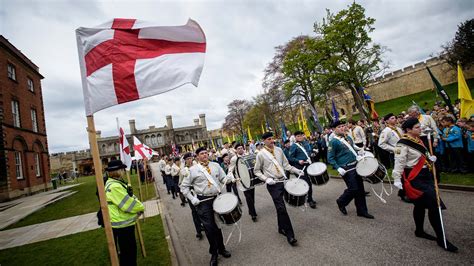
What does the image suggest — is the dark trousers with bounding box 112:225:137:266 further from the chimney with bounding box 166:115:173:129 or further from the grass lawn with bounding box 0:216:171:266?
the chimney with bounding box 166:115:173:129

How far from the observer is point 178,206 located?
11.4 meters

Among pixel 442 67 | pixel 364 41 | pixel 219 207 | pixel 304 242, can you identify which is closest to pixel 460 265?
pixel 304 242

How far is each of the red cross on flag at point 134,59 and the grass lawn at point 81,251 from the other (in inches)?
138

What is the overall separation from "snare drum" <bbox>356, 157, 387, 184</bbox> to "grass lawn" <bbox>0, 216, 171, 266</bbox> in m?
4.61

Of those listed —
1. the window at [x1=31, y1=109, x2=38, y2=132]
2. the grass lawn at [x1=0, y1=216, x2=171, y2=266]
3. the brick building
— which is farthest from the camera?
the window at [x1=31, y1=109, x2=38, y2=132]

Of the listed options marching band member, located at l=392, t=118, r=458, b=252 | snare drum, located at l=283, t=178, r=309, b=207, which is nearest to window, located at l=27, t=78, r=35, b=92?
snare drum, located at l=283, t=178, r=309, b=207

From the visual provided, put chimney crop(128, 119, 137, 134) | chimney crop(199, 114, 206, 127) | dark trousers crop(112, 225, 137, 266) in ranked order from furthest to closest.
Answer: chimney crop(199, 114, 206, 127) < chimney crop(128, 119, 137, 134) < dark trousers crop(112, 225, 137, 266)

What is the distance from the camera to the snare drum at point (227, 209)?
4713 millimetres

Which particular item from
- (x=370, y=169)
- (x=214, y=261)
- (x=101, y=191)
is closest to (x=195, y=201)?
(x=214, y=261)

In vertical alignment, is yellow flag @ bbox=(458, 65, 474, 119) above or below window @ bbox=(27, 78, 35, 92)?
below

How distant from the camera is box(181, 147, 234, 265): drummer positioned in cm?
478

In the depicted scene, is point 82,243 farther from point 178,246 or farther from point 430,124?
point 430,124

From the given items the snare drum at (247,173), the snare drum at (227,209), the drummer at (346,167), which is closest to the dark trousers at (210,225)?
the snare drum at (227,209)

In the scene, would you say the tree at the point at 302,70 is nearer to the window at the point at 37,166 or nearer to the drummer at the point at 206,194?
the drummer at the point at 206,194
